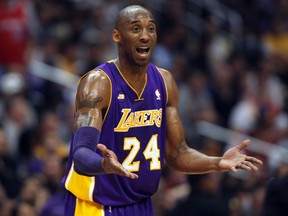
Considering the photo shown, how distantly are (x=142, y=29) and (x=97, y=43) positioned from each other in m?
8.07

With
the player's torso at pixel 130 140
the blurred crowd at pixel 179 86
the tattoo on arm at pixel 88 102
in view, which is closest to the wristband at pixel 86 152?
the tattoo on arm at pixel 88 102

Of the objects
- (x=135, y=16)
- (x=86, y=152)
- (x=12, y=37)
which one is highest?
(x=12, y=37)

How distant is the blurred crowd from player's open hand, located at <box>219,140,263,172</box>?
133cm

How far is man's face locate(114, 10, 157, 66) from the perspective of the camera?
20.3 ft

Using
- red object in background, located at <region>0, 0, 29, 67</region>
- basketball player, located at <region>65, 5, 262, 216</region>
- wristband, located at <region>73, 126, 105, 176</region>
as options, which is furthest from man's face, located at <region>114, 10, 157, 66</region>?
red object in background, located at <region>0, 0, 29, 67</region>

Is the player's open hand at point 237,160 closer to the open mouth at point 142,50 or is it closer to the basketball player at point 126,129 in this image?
the basketball player at point 126,129

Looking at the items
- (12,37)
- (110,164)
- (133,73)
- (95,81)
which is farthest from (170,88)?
(12,37)

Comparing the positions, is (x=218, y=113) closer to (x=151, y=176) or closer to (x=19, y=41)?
(x=19, y=41)

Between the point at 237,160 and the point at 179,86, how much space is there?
8081 mm

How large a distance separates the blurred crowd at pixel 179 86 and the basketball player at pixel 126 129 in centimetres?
144

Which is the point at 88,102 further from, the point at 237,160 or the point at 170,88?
the point at 237,160

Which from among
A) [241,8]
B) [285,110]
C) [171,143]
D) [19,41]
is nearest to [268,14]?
[241,8]

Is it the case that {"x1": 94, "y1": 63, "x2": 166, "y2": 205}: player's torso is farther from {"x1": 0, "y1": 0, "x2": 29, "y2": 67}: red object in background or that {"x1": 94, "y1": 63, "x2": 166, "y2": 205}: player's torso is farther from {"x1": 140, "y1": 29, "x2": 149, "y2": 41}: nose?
{"x1": 0, "y1": 0, "x2": 29, "y2": 67}: red object in background

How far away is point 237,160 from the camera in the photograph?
6066 millimetres
